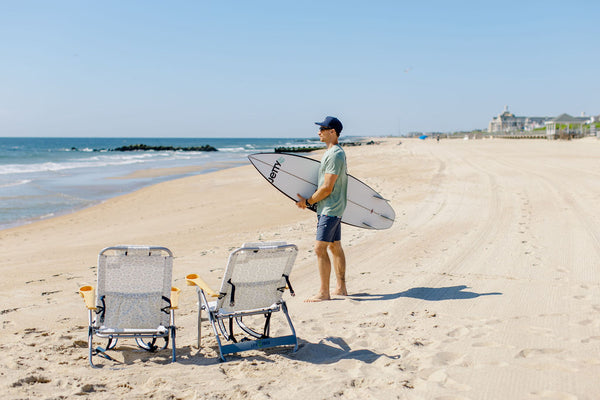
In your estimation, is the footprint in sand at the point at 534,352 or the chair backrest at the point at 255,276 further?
the chair backrest at the point at 255,276

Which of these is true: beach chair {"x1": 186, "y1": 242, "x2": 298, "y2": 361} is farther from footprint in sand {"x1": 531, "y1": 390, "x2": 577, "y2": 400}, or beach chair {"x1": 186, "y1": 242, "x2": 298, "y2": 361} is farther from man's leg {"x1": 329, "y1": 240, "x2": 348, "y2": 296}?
footprint in sand {"x1": 531, "y1": 390, "x2": 577, "y2": 400}

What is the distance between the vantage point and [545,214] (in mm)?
9617

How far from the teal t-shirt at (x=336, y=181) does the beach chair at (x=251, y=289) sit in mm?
989

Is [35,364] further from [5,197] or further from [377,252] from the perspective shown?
[5,197]

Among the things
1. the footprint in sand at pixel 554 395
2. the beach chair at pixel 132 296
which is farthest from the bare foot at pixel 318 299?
the footprint in sand at pixel 554 395

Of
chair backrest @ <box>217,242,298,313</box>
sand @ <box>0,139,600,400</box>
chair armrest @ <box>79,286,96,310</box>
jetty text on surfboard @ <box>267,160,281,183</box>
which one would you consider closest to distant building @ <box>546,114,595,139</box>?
sand @ <box>0,139,600,400</box>

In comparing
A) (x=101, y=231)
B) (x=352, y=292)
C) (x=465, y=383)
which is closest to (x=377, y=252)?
(x=352, y=292)

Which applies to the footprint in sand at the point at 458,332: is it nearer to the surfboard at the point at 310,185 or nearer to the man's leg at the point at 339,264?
the man's leg at the point at 339,264

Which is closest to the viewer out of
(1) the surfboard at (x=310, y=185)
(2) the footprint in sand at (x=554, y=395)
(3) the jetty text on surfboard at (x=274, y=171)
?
(2) the footprint in sand at (x=554, y=395)

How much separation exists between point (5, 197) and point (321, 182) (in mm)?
15372

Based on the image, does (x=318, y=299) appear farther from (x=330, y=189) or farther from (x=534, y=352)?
(x=534, y=352)

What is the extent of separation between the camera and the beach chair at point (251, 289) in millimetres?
3656

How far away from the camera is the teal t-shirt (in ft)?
15.1

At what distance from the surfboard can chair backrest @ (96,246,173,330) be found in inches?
100.0
